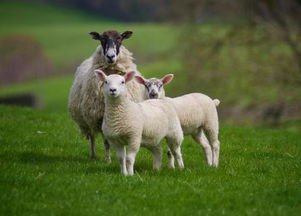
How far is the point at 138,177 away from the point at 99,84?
231 centimetres

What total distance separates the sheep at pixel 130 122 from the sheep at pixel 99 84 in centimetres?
128

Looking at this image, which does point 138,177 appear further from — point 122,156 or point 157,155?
point 157,155

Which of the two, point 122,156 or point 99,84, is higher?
point 99,84

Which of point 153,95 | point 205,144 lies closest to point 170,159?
point 205,144

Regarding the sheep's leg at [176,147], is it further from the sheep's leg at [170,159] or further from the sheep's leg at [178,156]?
the sheep's leg at [170,159]

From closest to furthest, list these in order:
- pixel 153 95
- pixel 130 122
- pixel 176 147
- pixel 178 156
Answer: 1. pixel 130 122
2. pixel 176 147
3. pixel 178 156
4. pixel 153 95

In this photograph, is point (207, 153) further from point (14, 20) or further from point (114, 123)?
point (14, 20)

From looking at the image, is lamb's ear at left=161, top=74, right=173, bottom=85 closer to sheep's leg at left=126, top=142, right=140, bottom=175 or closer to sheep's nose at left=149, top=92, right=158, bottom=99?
sheep's nose at left=149, top=92, right=158, bottom=99

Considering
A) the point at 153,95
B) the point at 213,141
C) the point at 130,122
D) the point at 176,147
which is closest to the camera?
the point at 130,122

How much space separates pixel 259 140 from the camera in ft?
39.3

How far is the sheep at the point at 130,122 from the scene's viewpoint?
25.6ft

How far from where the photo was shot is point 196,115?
8.93 m

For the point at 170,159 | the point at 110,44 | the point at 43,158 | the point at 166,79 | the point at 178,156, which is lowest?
the point at 43,158

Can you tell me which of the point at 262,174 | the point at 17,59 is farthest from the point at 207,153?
the point at 17,59
